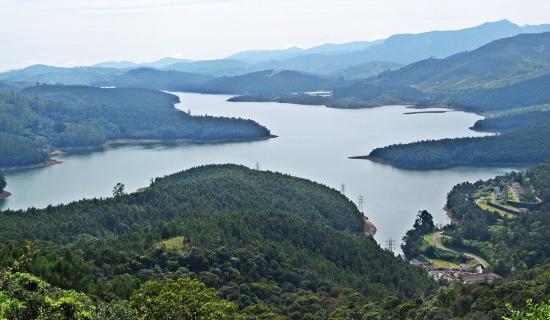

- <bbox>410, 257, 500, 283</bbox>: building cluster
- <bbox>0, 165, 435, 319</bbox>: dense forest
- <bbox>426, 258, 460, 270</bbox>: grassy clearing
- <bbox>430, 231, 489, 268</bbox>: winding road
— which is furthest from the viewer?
<bbox>430, 231, 489, 268</bbox>: winding road

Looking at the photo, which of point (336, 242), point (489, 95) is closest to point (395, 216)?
point (336, 242)

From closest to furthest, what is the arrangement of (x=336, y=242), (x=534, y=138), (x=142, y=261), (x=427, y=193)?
(x=142, y=261) → (x=336, y=242) → (x=427, y=193) → (x=534, y=138)

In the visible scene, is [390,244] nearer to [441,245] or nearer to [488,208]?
[441,245]

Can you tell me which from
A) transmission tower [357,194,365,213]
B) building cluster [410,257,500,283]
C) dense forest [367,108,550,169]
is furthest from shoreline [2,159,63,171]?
building cluster [410,257,500,283]

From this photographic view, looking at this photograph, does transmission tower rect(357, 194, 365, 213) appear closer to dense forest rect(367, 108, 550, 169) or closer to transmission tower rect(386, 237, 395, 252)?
transmission tower rect(386, 237, 395, 252)

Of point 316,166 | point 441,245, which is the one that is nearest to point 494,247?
point 441,245

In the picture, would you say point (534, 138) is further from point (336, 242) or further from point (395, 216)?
point (336, 242)
